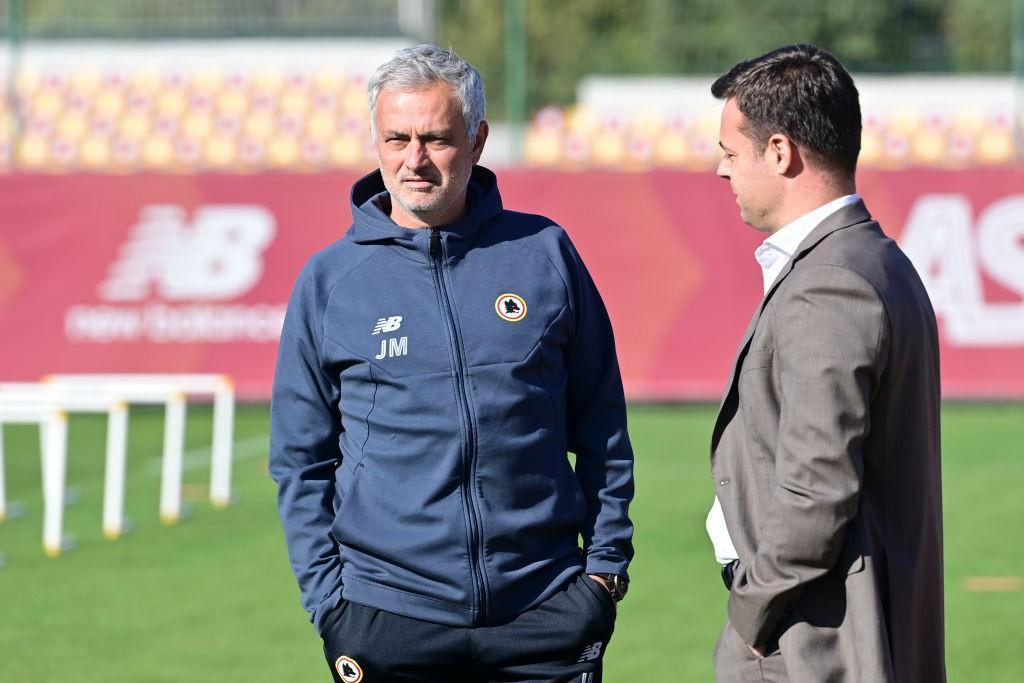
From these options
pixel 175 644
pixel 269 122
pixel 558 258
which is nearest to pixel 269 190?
pixel 269 122

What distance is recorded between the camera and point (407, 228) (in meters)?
3.28

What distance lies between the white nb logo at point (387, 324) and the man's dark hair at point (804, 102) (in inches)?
35.1

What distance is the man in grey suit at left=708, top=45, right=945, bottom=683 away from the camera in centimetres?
260

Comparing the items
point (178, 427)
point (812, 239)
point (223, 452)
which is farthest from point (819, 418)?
point (223, 452)

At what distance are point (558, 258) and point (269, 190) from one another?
38.2 ft

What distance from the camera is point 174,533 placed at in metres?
8.98

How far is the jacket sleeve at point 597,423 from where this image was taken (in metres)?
3.34

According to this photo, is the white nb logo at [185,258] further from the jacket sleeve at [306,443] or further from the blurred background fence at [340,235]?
the jacket sleeve at [306,443]

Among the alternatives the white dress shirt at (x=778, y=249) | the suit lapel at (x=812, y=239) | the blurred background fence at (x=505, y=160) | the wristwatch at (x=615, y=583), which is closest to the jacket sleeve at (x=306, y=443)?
the wristwatch at (x=615, y=583)

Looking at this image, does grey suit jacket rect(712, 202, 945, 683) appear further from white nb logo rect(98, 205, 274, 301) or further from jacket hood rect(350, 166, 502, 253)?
white nb logo rect(98, 205, 274, 301)

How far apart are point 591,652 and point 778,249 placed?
1.01 meters

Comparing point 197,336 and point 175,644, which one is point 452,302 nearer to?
point 175,644

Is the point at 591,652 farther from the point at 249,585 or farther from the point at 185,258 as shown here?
the point at 185,258

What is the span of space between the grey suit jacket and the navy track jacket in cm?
54
